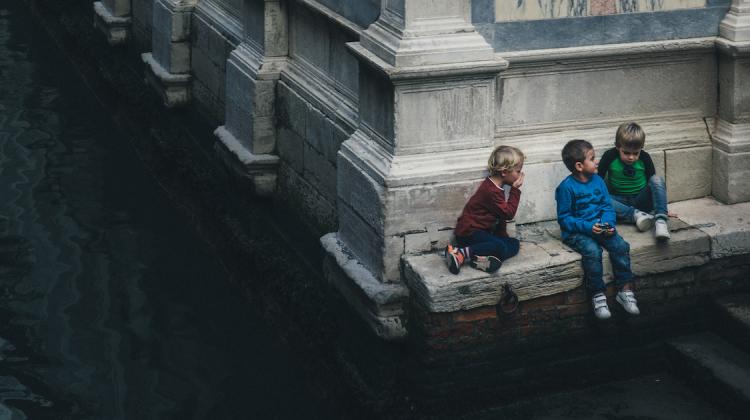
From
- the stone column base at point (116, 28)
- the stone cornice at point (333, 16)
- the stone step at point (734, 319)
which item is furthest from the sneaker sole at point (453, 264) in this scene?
the stone column base at point (116, 28)

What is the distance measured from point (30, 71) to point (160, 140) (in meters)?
4.29

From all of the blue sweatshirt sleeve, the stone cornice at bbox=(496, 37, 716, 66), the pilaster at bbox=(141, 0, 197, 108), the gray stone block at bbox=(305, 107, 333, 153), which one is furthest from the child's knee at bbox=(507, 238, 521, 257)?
the pilaster at bbox=(141, 0, 197, 108)

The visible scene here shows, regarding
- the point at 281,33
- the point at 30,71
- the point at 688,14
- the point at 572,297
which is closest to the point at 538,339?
the point at 572,297

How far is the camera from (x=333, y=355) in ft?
27.0

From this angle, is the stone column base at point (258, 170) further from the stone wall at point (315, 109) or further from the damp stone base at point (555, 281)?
the damp stone base at point (555, 281)

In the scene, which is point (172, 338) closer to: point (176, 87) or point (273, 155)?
point (273, 155)

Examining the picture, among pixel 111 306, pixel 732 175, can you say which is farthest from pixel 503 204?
pixel 111 306

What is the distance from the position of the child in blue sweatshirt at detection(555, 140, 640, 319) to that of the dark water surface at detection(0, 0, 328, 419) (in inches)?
68.7

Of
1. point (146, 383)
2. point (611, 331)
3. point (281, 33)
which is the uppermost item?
point (281, 33)

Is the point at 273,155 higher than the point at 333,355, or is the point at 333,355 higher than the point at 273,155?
the point at 273,155

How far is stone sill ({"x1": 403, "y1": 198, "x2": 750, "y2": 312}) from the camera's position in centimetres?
719

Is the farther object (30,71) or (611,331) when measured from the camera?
(30,71)

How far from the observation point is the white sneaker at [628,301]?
24.4 ft

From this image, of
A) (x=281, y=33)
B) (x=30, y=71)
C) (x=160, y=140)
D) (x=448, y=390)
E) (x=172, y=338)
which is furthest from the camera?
(x=30, y=71)
